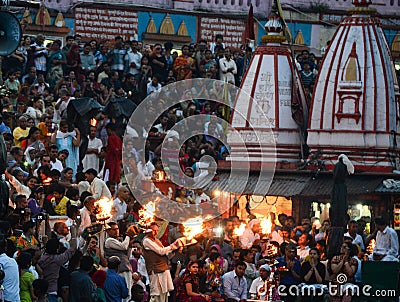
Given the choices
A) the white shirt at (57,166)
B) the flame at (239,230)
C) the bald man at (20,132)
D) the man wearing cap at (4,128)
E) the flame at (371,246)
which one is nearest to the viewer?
the flame at (371,246)

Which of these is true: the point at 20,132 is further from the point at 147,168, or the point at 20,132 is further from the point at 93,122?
the point at 147,168

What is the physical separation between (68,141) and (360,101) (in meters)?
6.71

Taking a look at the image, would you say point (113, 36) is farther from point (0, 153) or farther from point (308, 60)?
point (0, 153)

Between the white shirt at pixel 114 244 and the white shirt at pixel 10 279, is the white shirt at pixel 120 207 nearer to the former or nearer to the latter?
the white shirt at pixel 114 244

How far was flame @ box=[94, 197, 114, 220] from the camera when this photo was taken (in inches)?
915

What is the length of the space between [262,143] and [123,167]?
15.4 feet

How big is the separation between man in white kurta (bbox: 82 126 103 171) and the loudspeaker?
943 centimetres

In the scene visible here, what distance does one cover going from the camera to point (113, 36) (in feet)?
133

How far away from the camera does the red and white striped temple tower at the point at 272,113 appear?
114 ft

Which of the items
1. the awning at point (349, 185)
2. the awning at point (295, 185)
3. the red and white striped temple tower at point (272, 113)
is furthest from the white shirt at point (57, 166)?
the red and white striped temple tower at point (272, 113)

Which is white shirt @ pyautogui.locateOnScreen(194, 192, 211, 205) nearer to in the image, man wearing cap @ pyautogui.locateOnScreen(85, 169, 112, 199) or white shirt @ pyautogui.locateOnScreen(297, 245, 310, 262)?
man wearing cap @ pyautogui.locateOnScreen(85, 169, 112, 199)

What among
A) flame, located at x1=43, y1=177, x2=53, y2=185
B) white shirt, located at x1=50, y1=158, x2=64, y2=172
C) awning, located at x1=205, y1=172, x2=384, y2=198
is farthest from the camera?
awning, located at x1=205, y1=172, x2=384, y2=198

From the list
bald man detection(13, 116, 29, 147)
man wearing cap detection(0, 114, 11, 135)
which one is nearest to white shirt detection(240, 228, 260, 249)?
bald man detection(13, 116, 29, 147)

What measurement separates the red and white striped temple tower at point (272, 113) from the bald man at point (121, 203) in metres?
7.07
